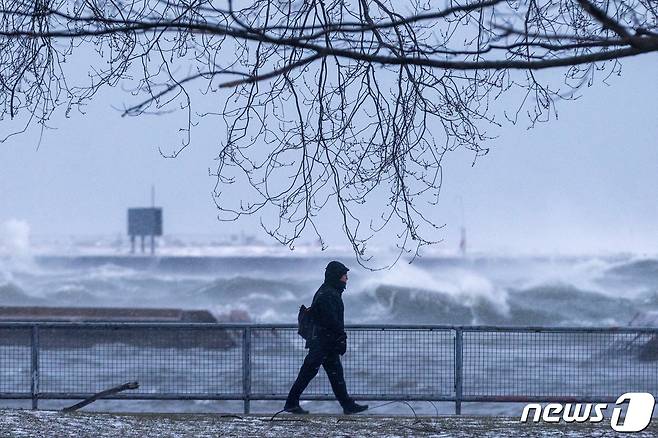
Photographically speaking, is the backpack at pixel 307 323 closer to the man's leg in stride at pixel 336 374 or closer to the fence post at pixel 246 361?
the man's leg in stride at pixel 336 374

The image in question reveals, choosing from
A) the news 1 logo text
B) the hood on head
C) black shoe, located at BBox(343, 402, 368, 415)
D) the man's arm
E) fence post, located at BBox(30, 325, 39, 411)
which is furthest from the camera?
fence post, located at BBox(30, 325, 39, 411)

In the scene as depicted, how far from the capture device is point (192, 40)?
998 cm

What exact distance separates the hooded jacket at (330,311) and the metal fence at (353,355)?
91 cm

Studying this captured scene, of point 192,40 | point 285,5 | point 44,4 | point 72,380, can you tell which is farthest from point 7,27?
point 72,380

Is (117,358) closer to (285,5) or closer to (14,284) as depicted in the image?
(285,5)

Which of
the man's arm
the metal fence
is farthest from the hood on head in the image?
the metal fence

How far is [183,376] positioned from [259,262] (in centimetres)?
7809

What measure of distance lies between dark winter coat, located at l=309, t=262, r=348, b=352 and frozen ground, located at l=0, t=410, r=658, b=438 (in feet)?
2.52

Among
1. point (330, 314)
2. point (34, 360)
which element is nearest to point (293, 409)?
point (330, 314)

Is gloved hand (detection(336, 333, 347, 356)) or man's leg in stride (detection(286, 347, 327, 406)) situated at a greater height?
gloved hand (detection(336, 333, 347, 356))

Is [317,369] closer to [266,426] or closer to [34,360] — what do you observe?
[266,426]

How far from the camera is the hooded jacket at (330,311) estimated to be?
11.4 meters

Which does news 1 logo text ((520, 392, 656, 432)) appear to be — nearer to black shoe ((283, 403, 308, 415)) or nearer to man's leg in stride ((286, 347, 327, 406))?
man's leg in stride ((286, 347, 327, 406))

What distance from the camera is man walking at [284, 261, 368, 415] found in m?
11.4
